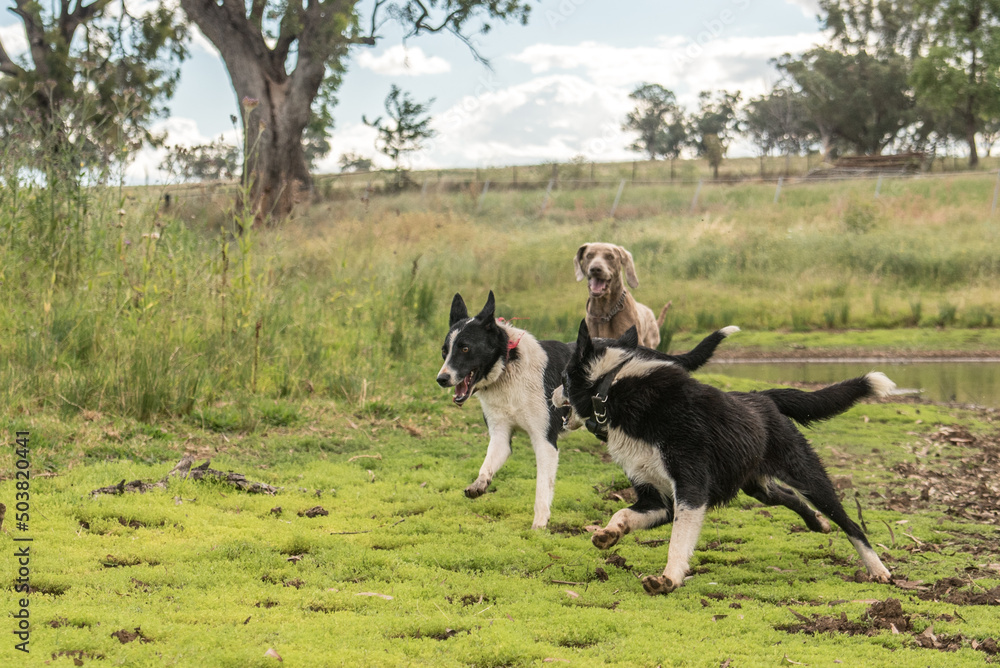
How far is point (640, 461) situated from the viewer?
5.11m

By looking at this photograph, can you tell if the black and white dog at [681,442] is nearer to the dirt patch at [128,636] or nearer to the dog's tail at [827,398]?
the dog's tail at [827,398]

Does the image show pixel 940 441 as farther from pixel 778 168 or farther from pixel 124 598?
pixel 778 168

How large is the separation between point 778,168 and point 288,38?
3677 cm

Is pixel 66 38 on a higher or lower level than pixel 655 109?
lower

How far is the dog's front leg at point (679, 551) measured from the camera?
4609mm

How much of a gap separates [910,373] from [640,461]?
38.9 feet

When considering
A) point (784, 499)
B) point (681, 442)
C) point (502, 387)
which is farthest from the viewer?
point (502, 387)

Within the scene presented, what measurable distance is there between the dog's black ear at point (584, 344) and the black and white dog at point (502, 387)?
1.07m

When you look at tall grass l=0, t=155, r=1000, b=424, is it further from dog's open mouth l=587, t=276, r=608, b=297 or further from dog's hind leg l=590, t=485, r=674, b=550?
dog's hind leg l=590, t=485, r=674, b=550

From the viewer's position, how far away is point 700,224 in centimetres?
2697

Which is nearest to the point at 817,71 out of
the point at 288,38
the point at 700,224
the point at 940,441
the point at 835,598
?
the point at 700,224

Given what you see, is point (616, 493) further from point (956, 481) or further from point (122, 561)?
point (122, 561)

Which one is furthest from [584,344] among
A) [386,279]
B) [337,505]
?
[386,279]

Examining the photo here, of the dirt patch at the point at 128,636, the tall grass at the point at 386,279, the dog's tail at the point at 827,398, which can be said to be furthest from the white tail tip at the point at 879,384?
the tall grass at the point at 386,279
